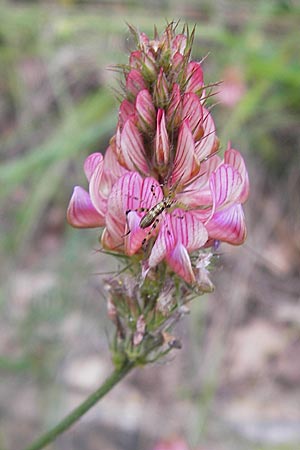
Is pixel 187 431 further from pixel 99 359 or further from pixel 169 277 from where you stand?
pixel 169 277

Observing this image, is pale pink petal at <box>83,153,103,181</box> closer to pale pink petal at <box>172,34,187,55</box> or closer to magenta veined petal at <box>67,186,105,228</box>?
magenta veined petal at <box>67,186,105,228</box>

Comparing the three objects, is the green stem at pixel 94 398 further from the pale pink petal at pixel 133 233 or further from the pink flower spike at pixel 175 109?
the pink flower spike at pixel 175 109

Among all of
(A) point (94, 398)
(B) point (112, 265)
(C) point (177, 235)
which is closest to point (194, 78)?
(C) point (177, 235)

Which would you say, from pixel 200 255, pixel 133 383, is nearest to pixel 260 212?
pixel 133 383

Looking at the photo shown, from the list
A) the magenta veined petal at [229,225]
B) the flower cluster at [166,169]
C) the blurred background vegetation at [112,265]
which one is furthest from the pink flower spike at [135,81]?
the blurred background vegetation at [112,265]

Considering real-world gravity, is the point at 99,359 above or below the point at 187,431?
above

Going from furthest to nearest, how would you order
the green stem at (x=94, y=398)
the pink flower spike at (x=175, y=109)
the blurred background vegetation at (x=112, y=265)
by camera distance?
the blurred background vegetation at (x=112, y=265) → the green stem at (x=94, y=398) → the pink flower spike at (x=175, y=109)
